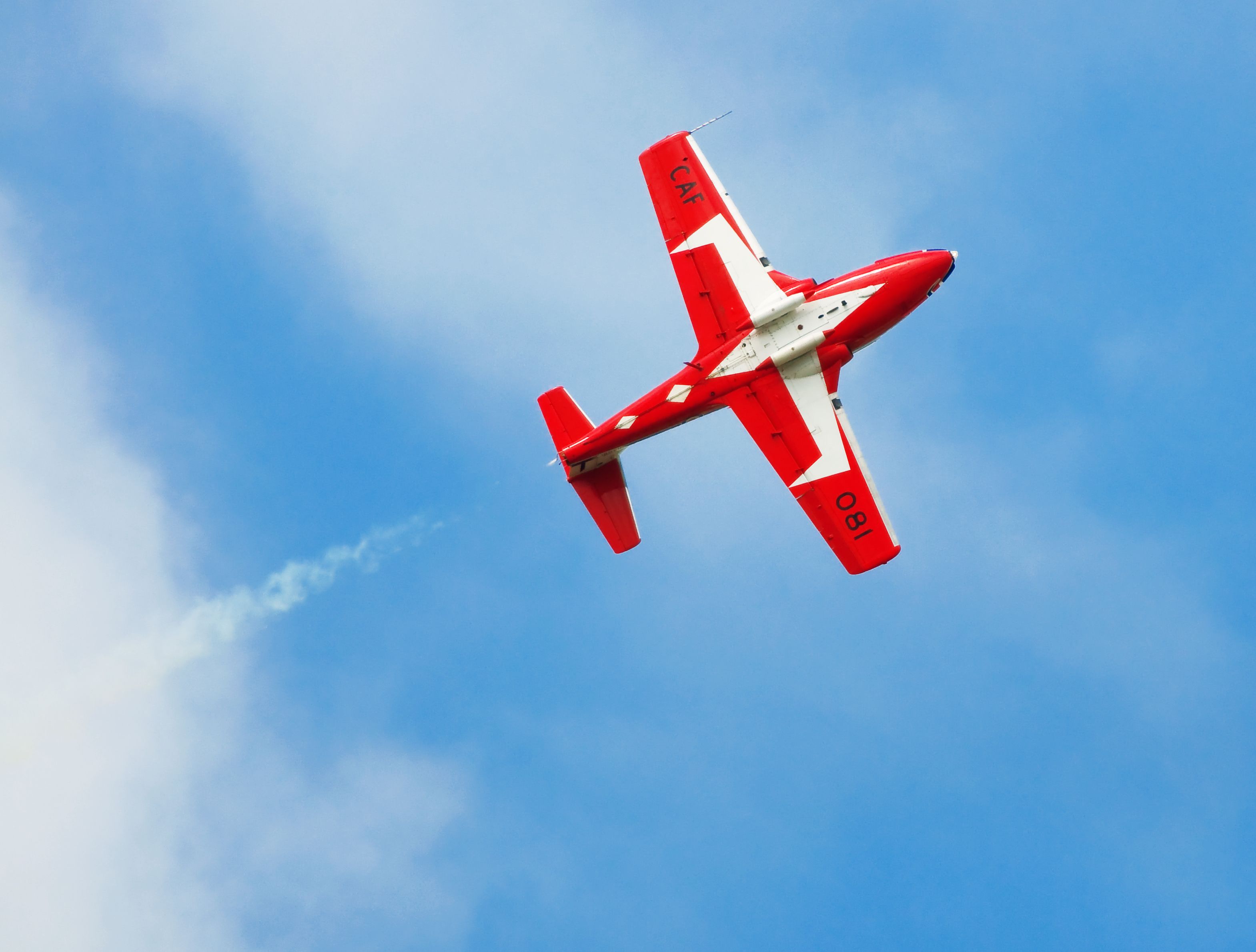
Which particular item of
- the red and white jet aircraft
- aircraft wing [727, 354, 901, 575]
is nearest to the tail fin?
the red and white jet aircraft

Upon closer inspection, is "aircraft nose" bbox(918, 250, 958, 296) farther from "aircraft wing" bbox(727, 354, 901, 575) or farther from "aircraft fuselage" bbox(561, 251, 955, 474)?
"aircraft wing" bbox(727, 354, 901, 575)

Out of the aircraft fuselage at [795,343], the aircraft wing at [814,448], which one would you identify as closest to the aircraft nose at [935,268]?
the aircraft fuselage at [795,343]

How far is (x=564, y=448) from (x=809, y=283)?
933 cm

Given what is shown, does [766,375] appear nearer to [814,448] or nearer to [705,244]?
[814,448]

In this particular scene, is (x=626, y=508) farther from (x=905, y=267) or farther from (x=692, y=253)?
(x=905, y=267)

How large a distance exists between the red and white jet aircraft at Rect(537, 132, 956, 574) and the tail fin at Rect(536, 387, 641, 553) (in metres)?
0.04

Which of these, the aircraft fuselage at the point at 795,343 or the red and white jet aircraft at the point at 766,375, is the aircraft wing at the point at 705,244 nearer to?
the red and white jet aircraft at the point at 766,375

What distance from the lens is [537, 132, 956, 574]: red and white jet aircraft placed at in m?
34.1

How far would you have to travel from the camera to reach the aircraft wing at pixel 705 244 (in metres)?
34.9

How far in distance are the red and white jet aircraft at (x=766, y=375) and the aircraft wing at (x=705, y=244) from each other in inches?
1.6

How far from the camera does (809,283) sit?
34.6 m

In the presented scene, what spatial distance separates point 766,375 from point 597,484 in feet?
21.1

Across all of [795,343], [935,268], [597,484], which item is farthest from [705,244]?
[597,484]

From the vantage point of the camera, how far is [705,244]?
35438 mm
